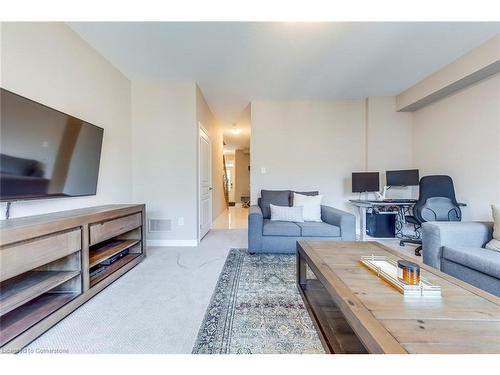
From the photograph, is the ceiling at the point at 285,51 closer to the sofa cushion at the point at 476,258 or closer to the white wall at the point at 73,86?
the white wall at the point at 73,86

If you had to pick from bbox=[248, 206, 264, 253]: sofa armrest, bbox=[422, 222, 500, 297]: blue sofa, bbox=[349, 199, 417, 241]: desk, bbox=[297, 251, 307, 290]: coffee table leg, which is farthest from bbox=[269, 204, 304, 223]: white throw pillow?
bbox=[422, 222, 500, 297]: blue sofa

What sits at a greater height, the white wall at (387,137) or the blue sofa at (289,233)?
the white wall at (387,137)

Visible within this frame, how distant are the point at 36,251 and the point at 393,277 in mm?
2116

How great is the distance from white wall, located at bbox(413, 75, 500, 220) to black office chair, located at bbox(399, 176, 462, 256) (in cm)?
26

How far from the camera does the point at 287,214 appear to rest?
126 inches

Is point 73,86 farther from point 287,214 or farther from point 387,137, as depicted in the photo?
point 387,137

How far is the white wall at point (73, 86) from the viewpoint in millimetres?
1731

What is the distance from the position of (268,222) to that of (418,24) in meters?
2.72

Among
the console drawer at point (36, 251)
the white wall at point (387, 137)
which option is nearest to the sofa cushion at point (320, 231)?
the white wall at point (387, 137)

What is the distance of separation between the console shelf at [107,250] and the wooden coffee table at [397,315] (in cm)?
187

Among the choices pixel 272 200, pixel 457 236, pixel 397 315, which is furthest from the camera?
pixel 272 200

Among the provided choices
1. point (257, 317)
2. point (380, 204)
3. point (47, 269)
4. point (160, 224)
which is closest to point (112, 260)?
point (47, 269)

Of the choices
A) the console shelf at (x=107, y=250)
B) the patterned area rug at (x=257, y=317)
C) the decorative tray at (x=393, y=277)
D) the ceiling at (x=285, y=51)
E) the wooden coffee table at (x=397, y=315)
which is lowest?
the patterned area rug at (x=257, y=317)

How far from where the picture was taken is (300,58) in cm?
280
